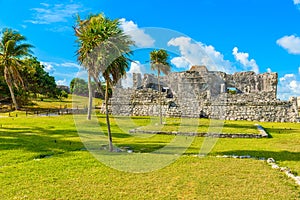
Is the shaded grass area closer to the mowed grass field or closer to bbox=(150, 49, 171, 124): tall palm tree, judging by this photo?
bbox=(150, 49, 171, 124): tall palm tree

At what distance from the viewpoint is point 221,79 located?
4031 centimetres

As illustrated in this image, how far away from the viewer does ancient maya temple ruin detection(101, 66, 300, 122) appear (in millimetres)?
31359

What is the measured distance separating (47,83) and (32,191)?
39869 mm

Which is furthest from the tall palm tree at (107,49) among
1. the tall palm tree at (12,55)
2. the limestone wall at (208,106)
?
the tall palm tree at (12,55)

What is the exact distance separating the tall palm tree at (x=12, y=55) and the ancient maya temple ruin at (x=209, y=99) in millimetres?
13364

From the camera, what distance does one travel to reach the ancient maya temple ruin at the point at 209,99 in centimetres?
3136

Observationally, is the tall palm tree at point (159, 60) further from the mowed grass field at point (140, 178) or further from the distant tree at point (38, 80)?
the distant tree at point (38, 80)

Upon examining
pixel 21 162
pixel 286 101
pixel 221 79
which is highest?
pixel 221 79

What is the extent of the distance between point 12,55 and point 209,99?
27648 millimetres

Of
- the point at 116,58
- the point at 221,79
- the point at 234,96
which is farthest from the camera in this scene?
the point at 221,79

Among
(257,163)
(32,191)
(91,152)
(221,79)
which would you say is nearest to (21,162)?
(91,152)

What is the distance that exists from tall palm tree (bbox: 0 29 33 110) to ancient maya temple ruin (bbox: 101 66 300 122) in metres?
13.4

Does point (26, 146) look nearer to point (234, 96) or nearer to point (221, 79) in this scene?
point (234, 96)

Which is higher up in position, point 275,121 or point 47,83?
point 47,83
